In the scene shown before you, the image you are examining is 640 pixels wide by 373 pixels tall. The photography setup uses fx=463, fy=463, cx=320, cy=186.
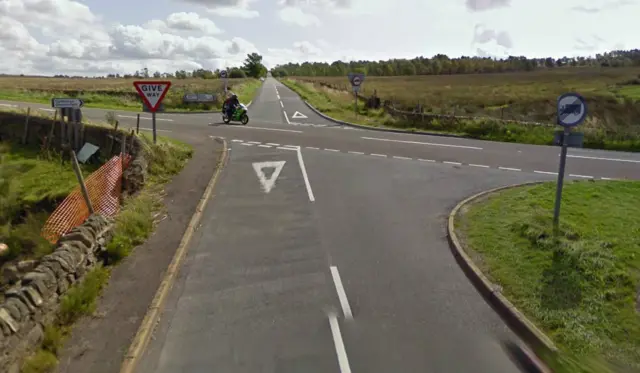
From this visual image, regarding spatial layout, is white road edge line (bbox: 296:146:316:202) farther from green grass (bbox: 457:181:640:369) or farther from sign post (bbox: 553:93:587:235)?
sign post (bbox: 553:93:587:235)

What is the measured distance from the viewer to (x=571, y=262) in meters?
6.81

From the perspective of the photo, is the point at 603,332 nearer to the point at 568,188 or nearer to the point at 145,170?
the point at 568,188

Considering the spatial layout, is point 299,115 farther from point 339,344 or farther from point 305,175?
point 339,344

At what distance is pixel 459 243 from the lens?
7.97 m

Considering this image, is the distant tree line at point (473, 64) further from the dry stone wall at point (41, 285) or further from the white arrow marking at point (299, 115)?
the dry stone wall at point (41, 285)

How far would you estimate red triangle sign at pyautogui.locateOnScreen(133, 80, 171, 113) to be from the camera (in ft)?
42.9

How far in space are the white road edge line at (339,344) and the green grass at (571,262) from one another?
231 centimetres

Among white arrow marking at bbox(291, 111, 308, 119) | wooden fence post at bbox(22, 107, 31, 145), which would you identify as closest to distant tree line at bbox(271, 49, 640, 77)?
white arrow marking at bbox(291, 111, 308, 119)

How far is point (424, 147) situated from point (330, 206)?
872 cm

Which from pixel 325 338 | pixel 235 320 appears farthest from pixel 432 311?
pixel 235 320

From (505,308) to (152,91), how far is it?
10955mm

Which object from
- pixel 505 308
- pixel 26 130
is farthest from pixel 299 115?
pixel 505 308

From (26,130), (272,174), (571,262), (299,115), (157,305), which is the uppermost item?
(299,115)

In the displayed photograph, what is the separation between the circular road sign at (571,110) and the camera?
24.7 feet
